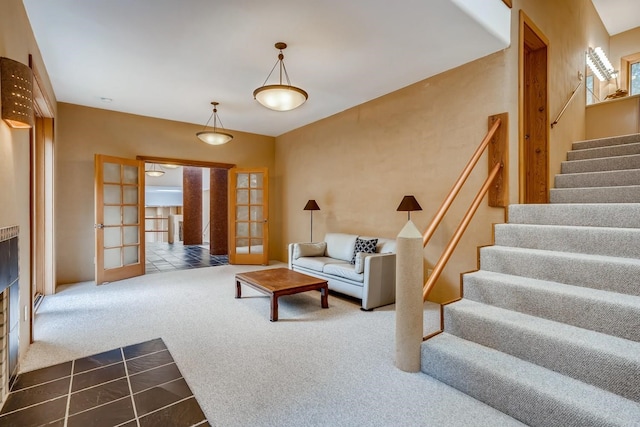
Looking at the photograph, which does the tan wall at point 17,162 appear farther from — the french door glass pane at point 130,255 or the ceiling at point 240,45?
the french door glass pane at point 130,255

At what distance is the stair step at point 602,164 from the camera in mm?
3436

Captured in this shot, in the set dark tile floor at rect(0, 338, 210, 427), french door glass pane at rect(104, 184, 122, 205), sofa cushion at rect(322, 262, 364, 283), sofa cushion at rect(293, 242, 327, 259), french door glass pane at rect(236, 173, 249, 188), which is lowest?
dark tile floor at rect(0, 338, 210, 427)

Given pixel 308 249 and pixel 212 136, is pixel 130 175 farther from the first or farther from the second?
pixel 308 249

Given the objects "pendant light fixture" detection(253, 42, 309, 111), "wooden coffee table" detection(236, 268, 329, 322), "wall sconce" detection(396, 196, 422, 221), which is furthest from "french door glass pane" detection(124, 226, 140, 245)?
"wall sconce" detection(396, 196, 422, 221)

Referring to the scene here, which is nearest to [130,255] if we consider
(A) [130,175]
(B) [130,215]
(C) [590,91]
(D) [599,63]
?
(B) [130,215]

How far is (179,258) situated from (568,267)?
7299 millimetres

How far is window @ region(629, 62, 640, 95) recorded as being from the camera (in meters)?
5.87

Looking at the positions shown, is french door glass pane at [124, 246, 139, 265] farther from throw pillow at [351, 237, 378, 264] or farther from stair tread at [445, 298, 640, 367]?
stair tread at [445, 298, 640, 367]

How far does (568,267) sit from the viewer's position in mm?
2305

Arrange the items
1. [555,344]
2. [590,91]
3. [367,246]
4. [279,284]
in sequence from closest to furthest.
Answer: [555,344] < [279,284] < [367,246] < [590,91]

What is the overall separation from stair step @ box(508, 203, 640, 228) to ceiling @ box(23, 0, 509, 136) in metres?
1.76

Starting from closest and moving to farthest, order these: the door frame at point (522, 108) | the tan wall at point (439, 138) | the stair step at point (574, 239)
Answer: the stair step at point (574, 239) < the door frame at point (522, 108) < the tan wall at point (439, 138)

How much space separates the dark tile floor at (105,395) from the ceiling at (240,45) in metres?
2.95

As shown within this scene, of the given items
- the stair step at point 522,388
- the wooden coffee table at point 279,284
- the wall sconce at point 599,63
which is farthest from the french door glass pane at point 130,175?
the wall sconce at point 599,63
